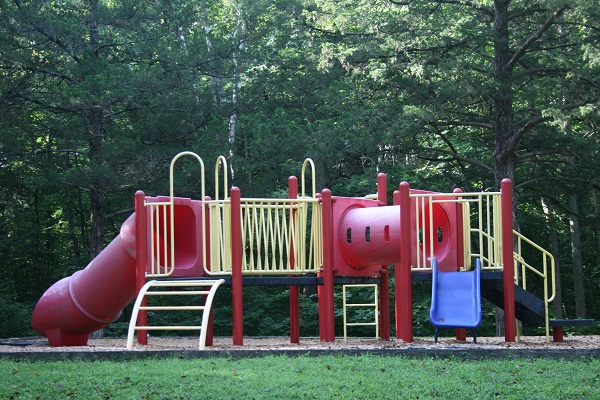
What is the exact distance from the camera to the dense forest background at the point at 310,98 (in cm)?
2100

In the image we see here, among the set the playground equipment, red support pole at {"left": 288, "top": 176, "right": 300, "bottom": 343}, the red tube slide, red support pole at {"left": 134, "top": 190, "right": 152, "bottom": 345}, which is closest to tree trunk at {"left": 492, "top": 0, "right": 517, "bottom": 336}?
the playground equipment

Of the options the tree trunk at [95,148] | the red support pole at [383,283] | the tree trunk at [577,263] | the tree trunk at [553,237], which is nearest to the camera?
the red support pole at [383,283]

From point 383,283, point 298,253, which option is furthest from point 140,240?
point 383,283

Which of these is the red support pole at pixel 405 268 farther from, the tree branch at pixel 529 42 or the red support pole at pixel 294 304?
the tree branch at pixel 529 42

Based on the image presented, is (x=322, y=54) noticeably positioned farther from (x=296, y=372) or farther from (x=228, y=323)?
(x=296, y=372)

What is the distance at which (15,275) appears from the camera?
28203 mm

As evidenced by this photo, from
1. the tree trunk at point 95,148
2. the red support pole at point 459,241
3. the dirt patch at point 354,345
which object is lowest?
the dirt patch at point 354,345

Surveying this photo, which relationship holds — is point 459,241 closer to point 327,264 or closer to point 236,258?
point 327,264

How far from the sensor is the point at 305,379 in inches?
354

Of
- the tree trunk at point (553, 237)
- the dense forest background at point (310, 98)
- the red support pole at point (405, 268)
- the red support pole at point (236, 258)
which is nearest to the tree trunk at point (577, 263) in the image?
the dense forest background at point (310, 98)

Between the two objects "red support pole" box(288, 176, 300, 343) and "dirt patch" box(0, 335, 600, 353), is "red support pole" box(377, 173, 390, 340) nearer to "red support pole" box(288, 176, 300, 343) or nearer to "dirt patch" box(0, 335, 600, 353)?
"dirt patch" box(0, 335, 600, 353)

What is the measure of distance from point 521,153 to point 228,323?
30.3 ft

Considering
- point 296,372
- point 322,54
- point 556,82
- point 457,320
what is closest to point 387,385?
point 296,372

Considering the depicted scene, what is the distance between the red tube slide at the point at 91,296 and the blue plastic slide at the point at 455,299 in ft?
15.3
